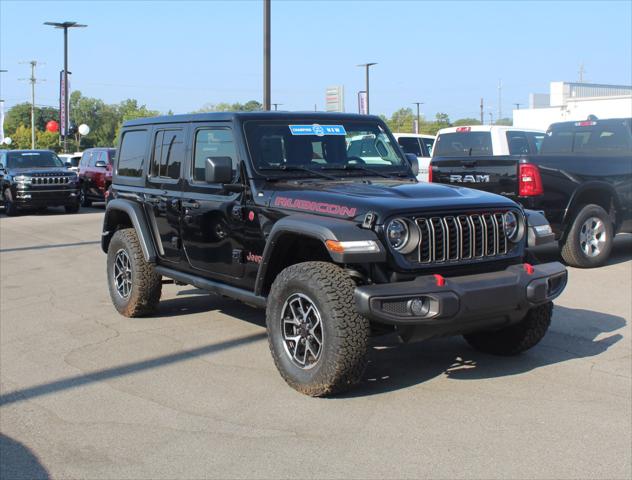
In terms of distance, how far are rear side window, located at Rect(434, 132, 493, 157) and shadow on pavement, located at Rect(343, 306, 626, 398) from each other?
20.9 ft

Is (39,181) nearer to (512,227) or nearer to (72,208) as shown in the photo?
(72,208)

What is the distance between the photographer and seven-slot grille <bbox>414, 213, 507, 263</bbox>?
4879 mm

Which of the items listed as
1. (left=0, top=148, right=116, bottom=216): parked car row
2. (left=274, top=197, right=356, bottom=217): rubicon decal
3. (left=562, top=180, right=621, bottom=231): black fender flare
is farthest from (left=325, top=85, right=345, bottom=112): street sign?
(left=274, top=197, right=356, bottom=217): rubicon decal

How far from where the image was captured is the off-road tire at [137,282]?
7203 mm

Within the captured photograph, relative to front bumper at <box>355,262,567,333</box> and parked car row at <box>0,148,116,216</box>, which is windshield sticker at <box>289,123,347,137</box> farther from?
parked car row at <box>0,148,116,216</box>

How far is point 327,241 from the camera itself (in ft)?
15.5

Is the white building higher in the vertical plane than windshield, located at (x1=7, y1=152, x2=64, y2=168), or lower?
higher

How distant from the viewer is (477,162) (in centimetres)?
1004

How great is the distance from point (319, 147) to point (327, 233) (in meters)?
1.65

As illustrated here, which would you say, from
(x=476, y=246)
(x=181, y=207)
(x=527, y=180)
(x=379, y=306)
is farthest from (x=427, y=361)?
(x=527, y=180)

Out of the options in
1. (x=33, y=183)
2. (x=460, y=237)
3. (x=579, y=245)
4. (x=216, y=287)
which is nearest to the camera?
(x=460, y=237)

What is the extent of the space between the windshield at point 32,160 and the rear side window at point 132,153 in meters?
14.4

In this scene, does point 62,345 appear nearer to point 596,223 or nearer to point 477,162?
point 477,162

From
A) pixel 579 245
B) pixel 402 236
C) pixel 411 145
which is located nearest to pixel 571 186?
pixel 579 245
